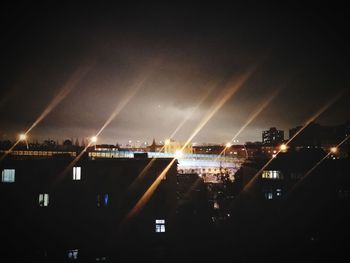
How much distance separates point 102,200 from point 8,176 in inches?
312

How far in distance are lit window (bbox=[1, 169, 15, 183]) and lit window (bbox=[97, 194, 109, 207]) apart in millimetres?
7134

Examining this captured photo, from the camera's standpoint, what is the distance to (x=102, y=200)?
2036cm

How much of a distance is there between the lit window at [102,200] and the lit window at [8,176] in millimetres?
7134

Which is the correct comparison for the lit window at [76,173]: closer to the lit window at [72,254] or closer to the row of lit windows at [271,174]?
the lit window at [72,254]

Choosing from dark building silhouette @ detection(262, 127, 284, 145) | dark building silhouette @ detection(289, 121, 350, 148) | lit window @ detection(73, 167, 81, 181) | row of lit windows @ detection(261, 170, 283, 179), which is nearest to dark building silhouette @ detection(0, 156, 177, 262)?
lit window @ detection(73, 167, 81, 181)

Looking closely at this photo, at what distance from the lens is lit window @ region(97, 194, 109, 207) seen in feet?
66.5

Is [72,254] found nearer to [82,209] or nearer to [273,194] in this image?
[82,209]

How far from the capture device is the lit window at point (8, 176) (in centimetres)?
1814

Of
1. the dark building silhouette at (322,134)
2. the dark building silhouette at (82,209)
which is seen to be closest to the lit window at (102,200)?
the dark building silhouette at (82,209)

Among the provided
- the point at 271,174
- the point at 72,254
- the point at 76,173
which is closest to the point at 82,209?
the point at 76,173

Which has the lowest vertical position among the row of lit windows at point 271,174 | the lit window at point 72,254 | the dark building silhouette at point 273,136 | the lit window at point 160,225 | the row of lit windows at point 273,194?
the lit window at point 72,254

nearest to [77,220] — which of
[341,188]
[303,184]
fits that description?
[303,184]

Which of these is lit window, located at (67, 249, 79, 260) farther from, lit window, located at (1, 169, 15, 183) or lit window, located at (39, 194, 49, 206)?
lit window, located at (1, 169, 15, 183)

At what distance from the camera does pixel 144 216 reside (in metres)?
21.1
